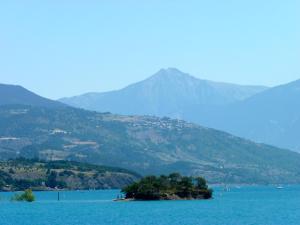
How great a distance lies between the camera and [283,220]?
174 meters

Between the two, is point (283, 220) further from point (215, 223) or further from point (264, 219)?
point (215, 223)

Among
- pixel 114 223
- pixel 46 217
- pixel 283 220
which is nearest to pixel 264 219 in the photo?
pixel 283 220

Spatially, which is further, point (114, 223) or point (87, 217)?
point (87, 217)

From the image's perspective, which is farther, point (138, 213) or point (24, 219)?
point (138, 213)

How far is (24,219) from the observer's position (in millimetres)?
183625

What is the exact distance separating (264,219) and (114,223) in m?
32.7

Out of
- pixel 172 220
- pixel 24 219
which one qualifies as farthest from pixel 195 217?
pixel 24 219

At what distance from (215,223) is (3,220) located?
4772cm

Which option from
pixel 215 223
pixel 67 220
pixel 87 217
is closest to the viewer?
pixel 215 223

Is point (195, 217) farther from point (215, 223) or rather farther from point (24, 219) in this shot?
point (24, 219)

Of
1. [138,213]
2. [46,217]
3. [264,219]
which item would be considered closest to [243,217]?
[264,219]

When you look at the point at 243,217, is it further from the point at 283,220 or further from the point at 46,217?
the point at 46,217

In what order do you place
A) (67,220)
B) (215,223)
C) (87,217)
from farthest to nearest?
(87,217), (67,220), (215,223)

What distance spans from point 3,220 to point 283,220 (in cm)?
6055
